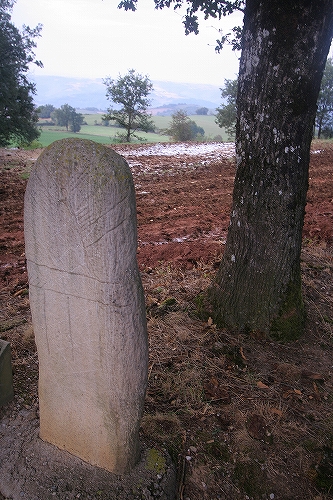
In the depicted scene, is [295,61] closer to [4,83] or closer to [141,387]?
[141,387]

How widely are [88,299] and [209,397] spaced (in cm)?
171

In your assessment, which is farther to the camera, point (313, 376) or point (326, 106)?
point (326, 106)

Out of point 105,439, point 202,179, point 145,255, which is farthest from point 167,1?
point 202,179

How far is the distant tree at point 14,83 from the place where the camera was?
12.6 meters

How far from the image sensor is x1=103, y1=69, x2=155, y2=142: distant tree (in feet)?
88.7

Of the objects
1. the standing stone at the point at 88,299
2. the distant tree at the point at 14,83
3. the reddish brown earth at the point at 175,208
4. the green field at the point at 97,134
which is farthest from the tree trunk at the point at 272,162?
the distant tree at the point at 14,83

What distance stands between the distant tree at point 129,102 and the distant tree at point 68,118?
46.3 ft

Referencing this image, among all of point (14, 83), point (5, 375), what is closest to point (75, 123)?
point (14, 83)

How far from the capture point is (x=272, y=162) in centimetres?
325

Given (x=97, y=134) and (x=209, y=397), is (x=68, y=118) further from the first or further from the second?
(x=209, y=397)

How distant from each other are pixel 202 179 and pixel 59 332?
967 cm

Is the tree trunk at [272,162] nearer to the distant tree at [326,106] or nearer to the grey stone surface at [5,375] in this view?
the grey stone surface at [5,375]

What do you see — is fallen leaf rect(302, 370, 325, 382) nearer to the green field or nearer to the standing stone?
the standing stone

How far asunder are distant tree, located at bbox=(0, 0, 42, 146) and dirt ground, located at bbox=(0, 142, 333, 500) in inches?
356
